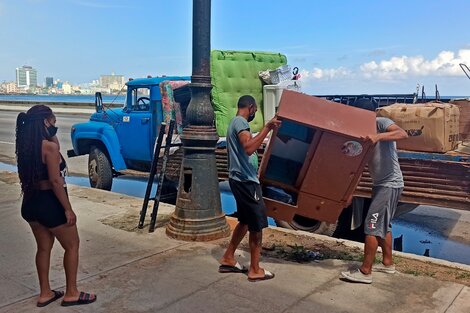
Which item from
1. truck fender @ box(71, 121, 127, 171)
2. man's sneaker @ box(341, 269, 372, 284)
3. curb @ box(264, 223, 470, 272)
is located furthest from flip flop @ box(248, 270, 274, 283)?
truck fender @ box(71, 121, 127, 171)

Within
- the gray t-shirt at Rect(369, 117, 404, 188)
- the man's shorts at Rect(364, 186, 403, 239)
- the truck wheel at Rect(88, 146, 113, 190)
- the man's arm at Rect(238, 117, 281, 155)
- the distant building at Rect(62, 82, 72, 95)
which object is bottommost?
the truck wheel at Rect(88, 146, 113, 190)

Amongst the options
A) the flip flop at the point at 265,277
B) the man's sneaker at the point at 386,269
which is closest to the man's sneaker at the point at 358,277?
the man's sneaker at the point at 386,269

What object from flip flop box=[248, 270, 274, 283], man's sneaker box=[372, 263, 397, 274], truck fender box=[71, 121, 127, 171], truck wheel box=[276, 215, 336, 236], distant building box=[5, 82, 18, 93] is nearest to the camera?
flip flop box=[248, 270, 274, 283]

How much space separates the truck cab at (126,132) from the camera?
8.66 m

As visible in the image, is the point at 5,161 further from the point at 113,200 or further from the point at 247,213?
the point at 247,213

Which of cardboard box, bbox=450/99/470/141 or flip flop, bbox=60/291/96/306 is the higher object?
cardboard box, bbox=450/99/470/141

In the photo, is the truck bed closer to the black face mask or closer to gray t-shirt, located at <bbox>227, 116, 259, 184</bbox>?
gray t-shirt, located at <bbox>227, 116, 259, 184</bbox>

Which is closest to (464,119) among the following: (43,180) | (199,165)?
(199,165)

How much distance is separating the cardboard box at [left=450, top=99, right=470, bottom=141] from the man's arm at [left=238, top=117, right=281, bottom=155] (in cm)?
346

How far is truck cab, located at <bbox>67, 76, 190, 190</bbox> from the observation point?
8664 mm

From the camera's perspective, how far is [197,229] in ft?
18.3

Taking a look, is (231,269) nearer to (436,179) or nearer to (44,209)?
(44,209)

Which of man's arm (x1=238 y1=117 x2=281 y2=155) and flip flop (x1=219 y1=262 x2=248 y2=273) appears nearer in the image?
man's arm (x1=238 y1=117 x2=281 y2=155)

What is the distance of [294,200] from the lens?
16.2ft
